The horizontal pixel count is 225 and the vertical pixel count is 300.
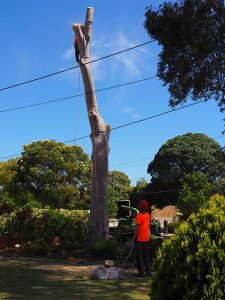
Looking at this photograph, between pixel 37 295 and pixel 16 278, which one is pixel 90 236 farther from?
pixel 37 295

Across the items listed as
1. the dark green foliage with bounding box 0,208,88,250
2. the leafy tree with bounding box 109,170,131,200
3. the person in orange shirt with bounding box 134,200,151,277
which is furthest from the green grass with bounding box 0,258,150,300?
the leafy tree with bounding box 109,170,131,200

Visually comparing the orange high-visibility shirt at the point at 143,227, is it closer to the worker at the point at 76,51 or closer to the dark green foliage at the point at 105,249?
the dark green foliage at the point at 105,249

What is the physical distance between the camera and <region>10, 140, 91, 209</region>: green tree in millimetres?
42281

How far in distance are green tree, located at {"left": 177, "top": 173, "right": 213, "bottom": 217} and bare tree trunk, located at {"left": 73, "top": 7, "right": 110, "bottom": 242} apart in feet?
75.7

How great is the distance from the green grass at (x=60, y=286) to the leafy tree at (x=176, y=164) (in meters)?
42.2

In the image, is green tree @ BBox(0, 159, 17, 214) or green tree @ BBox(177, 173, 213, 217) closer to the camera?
green tree @ BBox(177, 173, 213, 217)

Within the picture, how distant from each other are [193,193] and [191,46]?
29.8 meters

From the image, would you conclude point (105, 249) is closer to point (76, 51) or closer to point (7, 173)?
point (76, 51)

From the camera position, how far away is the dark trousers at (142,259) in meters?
10.6

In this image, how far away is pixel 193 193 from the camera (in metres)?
42.6

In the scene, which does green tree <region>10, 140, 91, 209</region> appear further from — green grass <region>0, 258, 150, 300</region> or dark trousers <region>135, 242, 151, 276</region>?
dark trousers <region>135, 242, 151, 276</region>

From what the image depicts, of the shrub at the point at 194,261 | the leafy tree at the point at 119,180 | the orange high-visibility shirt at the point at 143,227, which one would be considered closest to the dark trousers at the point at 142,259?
the orange high-visibility shirt at the point at 143,227

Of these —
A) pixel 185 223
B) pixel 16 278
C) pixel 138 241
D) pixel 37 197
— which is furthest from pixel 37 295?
pixel 37 197

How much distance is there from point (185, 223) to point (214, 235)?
38 centimetres
